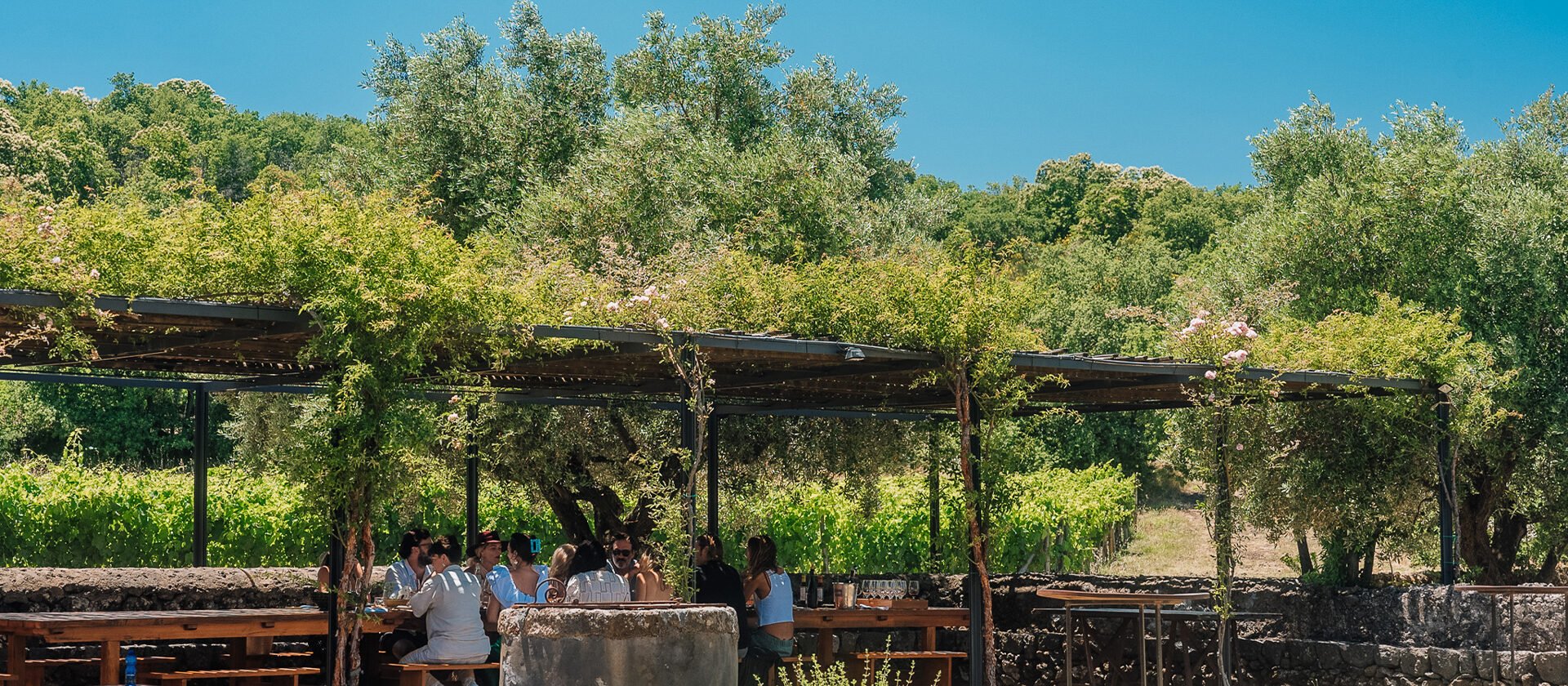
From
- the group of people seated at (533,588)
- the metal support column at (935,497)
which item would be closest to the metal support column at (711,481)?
the metal support column at (935,497)

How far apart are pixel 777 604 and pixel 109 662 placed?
156 inches

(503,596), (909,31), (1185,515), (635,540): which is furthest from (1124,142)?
(503,596)

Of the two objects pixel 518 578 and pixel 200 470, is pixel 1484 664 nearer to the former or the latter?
pixel 518 578

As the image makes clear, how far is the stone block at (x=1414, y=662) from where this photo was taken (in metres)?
10.8

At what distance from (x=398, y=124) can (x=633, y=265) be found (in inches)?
443

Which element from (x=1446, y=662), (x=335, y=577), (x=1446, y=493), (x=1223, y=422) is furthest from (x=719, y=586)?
(x=1446, y=493)

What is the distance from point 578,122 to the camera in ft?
76.1

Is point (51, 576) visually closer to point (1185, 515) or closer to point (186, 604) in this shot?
point (186, 604)

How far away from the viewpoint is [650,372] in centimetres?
1083

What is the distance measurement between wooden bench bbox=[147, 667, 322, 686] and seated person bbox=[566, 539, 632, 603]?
8.10 feet

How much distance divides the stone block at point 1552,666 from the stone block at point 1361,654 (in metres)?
1.21

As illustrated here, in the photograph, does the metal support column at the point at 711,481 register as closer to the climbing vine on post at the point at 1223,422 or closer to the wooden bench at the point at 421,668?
the wooden bench at the point at 421,668

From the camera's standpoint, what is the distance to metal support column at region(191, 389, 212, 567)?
1108cm

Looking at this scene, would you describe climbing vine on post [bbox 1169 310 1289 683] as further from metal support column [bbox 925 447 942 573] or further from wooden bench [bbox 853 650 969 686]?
wooden bench [bbox 853 650 969 686]
